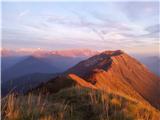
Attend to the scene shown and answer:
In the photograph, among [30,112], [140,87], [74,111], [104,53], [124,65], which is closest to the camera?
[30,112]

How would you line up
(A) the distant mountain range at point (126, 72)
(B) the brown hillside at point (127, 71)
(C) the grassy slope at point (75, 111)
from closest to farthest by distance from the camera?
(C) the grassy slope at point (75, 111) → (A) the distant mountain range at point (126, 72) → (B) the brown hillside at point (127, 71)

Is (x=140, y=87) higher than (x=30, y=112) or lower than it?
lower

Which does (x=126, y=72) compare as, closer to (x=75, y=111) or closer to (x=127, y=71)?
(x=127, y=71)

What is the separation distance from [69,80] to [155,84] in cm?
3915

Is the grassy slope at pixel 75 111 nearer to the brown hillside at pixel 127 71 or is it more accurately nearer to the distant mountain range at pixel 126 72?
the distant mountain range at pixel 126 72

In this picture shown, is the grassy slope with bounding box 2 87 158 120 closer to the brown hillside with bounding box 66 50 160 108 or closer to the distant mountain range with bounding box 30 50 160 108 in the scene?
the distant mountain range with bounding box 30 50 160 108

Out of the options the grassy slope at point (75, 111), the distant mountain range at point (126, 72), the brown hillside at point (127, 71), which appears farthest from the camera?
the brown hillside at point (127, 71)

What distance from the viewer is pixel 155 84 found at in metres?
52.2

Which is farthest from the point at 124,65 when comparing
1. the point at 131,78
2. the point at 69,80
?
the point at 69,80

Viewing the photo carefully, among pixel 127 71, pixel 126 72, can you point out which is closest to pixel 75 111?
pixel 126 72

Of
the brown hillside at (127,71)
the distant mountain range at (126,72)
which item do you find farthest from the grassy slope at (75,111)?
the brown hillside at (127,71)

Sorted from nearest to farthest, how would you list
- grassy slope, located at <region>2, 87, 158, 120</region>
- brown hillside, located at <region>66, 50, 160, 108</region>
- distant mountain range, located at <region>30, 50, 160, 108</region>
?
grassy slope, located at <region>2, 87, 158, 120</region> < distant mountain range, located at <region>30, 50, 160, 108</region> < brown hillside, located at <region>66, 50, 160, 108</region>

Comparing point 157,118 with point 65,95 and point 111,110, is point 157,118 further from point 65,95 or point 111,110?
point 65,95

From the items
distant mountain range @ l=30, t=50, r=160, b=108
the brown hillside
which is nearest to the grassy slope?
distant mountain range @ l=30, t=50, r=160, b=108
